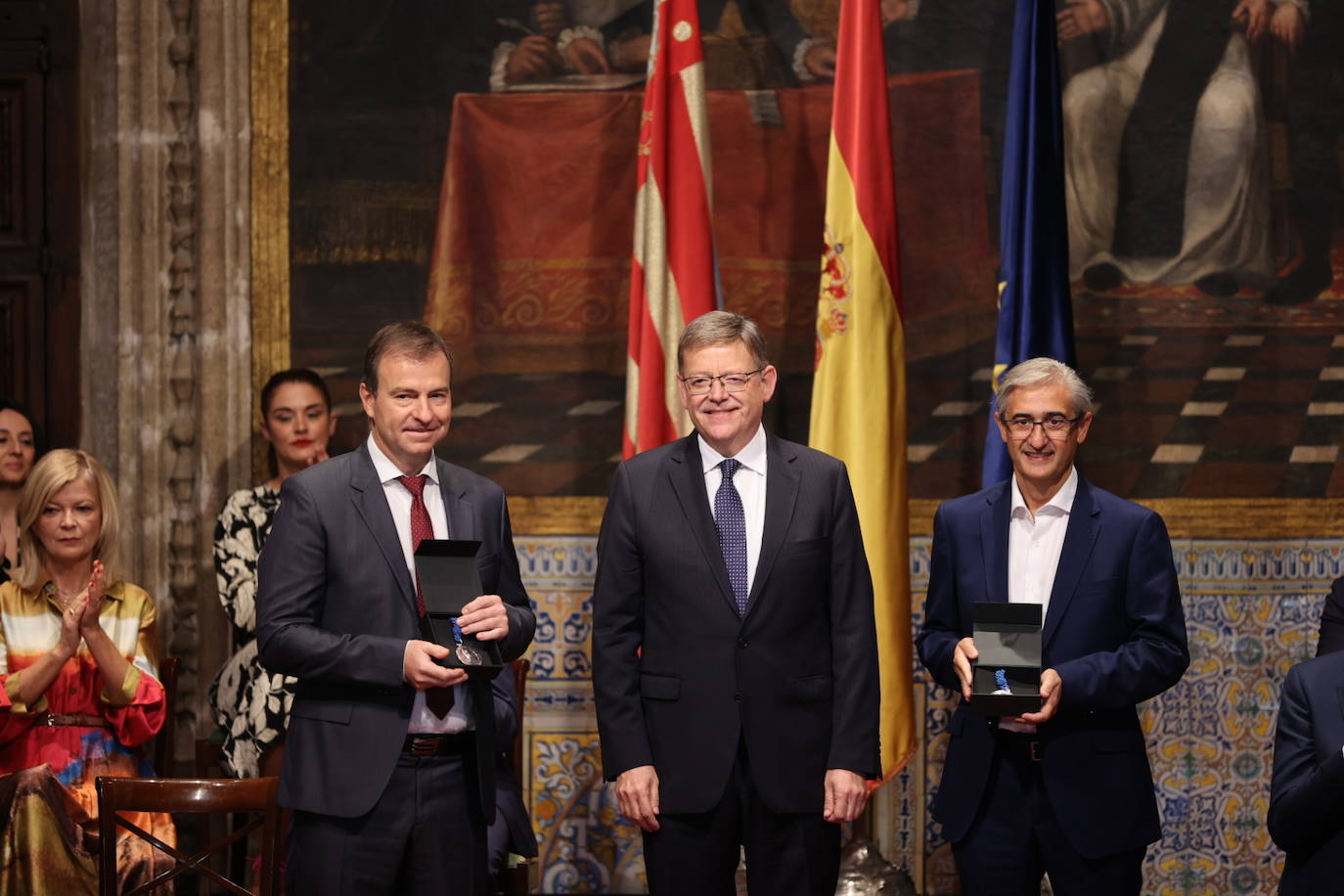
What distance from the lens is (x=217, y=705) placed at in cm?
440

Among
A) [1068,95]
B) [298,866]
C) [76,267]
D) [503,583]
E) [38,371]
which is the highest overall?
[1068,95]

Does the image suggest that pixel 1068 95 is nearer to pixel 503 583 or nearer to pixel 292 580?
pixel 503 583

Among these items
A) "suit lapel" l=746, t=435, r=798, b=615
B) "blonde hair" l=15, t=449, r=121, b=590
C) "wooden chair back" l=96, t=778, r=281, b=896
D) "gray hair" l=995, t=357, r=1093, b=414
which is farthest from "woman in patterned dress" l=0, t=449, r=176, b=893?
"gray hair" l=995, t=357, r=1093, b=414

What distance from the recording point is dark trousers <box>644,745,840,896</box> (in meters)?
2.90

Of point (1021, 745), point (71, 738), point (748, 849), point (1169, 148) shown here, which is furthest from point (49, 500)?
point (1169, 148)

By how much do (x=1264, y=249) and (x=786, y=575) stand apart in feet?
8.77

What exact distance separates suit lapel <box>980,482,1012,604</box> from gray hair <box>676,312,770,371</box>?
0.68 m

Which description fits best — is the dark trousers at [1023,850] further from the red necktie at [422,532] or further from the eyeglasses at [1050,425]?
the red necktie at [422,532]

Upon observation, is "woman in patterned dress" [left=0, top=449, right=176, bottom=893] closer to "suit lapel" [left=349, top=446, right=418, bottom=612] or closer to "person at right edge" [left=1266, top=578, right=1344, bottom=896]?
"suit lapel" [left=349, top=446, right=418, bottom=612]

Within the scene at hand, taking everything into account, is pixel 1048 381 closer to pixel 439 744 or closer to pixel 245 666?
pixel 439 744

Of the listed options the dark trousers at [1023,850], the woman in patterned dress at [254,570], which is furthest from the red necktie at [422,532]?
the woman in patterned dress at [254,570]

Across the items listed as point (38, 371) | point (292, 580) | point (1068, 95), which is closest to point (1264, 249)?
point (1068, 95)

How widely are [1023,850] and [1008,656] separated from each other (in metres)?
0.46

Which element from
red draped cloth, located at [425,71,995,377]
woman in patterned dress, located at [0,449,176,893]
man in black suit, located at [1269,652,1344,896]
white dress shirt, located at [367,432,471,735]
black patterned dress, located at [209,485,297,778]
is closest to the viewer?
man in black suit, located at [1269,652,1344,896]
